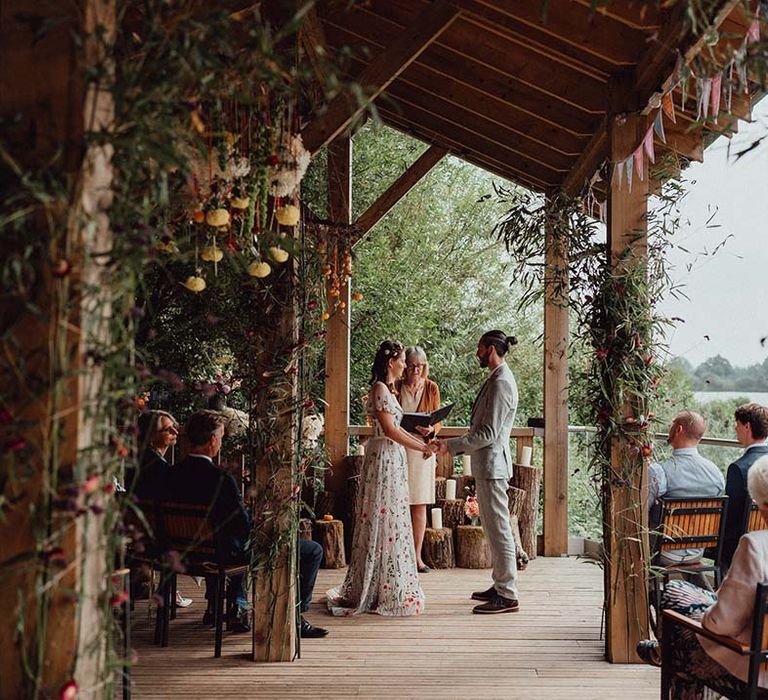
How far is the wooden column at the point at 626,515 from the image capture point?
15.6 ft

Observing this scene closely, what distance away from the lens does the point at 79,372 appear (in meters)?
2.03

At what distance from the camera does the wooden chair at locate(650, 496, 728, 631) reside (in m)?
4.68

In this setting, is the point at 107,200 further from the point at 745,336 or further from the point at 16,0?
the point at 745,336

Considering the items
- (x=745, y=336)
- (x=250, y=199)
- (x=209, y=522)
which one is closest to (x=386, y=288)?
(x=745, y=336)

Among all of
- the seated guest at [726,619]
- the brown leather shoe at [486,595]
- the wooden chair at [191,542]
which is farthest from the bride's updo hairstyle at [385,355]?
the seated guest at [726,619]

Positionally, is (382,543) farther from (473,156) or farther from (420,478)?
(473,156)

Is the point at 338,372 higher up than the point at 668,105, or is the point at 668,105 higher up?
the point at 668,105

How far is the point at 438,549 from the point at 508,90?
138 inches

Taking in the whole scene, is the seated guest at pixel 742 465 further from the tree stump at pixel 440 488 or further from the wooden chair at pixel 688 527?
the tree stump at pixel 440 488

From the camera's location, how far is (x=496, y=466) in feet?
19.2

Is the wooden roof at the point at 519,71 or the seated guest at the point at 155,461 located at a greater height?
the wooden roof at the point at 519,71

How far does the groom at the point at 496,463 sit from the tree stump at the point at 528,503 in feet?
5.56

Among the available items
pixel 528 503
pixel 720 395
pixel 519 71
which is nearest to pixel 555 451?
pixel 528 503

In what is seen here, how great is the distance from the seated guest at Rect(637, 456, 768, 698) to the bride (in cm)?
247
